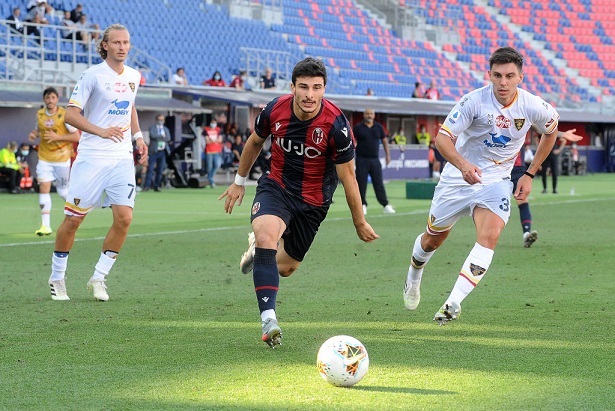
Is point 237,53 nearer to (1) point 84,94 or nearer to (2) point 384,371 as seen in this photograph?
(1) point 84,94

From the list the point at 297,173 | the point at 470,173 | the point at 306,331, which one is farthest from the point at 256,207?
the point at 470,173

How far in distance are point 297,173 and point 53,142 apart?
8.44 meters

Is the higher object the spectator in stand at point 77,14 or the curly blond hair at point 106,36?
the spectator in stand at point 77,14

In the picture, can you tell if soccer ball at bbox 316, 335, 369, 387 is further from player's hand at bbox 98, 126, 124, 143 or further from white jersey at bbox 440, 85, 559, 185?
player's hand at bbox 98, 126, 124, 143

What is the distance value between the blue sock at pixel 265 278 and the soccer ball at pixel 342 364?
3.86 feet

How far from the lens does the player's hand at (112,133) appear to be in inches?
360

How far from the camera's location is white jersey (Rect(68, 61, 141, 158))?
934 cm

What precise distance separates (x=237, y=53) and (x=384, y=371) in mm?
32225

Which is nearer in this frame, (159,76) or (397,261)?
(397,261)

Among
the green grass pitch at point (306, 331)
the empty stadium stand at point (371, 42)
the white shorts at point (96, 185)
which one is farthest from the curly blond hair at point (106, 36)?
the empty stadium stand at point (371, 42)

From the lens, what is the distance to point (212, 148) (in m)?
31.5

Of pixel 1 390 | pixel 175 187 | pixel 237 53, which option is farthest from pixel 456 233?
pixel 237 53

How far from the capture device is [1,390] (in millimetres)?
5602

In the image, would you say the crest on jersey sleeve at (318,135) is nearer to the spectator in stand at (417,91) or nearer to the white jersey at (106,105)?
Result: the white jersey at (106,105)
